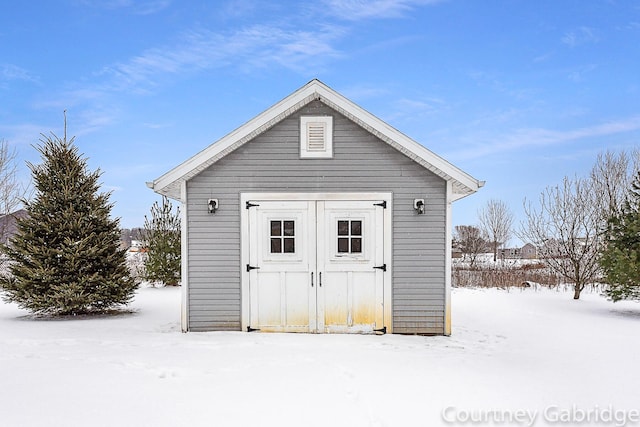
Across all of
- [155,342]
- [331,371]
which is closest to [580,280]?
[331,371]

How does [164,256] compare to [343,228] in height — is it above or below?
below

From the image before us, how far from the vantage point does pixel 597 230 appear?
13.7 meters

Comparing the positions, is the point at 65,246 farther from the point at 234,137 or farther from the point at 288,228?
the point at 288,228

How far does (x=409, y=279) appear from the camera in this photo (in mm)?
7570

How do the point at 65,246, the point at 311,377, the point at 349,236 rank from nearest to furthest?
the point at 311,377 < the point at 349,236 < the point at 65,246

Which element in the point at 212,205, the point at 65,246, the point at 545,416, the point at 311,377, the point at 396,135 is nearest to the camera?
the point at 545,416

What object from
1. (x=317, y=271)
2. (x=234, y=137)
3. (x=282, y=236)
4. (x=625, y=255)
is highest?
(x=234, y=137)

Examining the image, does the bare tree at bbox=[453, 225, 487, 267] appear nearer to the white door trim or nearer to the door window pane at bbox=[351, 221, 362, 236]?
the white door trim

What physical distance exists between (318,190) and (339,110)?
1368mm

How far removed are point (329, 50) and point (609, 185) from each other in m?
12.4

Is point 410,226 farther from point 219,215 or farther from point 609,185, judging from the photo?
point 609,185

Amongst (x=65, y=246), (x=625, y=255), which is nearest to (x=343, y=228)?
(x=65, y=246)

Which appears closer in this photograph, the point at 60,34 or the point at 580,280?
the point at 60,34

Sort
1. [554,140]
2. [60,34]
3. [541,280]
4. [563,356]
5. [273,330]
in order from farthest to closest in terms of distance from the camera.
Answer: [541,280]
[554,140]
[60,34]
[273,330]
[563,356]
